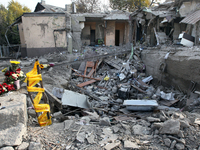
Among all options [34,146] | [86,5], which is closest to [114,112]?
[34,146]

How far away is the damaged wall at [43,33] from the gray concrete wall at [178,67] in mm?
8944

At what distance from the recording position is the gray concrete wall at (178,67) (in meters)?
6.21

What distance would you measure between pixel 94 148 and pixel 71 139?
612mm

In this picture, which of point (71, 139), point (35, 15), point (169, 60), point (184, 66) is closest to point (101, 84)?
point (169, 60)

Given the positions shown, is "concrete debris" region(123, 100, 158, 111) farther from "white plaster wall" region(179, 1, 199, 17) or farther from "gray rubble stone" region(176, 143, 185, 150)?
"white plaster wall" region(179, 1, 199, 17)

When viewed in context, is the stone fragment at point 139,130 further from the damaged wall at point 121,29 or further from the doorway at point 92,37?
the damaged wall at point 121,29

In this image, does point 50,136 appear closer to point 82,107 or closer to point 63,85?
point 82,107

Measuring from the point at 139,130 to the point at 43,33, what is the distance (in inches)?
519

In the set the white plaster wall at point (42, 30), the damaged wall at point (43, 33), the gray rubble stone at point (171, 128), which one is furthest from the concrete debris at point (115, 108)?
the white plaster wall at point (42, 30)

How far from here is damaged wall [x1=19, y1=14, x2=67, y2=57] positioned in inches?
517

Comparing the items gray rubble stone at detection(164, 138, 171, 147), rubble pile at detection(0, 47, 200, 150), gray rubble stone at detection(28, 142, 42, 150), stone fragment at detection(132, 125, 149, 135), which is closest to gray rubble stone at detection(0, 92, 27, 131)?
rubble pile at detection(0, 47, 200, 150)

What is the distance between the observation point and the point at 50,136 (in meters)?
3.22

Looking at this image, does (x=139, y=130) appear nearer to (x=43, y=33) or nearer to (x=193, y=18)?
(x=193, y=18)

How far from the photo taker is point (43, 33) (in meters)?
13.4
